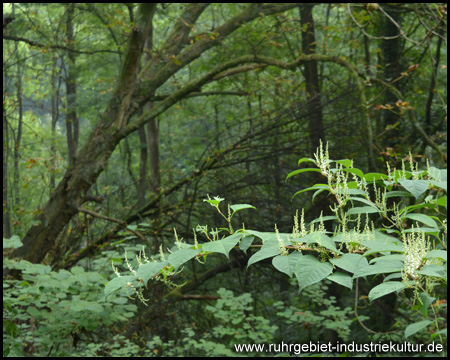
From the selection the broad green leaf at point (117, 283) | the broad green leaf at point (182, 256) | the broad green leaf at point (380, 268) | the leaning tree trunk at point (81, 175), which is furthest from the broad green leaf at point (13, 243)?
the broad green leaf at point (380, 268)

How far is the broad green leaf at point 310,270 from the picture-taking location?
1134 mm

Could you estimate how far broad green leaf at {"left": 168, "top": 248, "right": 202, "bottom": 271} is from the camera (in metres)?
1.18

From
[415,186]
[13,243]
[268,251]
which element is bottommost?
[13,243]

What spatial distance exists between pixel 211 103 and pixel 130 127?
284 inches

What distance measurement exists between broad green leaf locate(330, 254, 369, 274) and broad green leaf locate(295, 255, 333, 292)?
3cm

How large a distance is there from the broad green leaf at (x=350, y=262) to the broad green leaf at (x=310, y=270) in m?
0.03

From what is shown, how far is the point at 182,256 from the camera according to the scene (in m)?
1.23

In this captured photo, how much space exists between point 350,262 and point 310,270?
0.48 feet

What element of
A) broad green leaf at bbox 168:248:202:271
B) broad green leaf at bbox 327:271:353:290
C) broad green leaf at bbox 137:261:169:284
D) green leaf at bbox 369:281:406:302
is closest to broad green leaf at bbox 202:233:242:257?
broad green leaf at bbox 168:248:202:271

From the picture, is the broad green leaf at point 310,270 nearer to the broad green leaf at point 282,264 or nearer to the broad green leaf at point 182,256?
the broad green leaf at point 282,264

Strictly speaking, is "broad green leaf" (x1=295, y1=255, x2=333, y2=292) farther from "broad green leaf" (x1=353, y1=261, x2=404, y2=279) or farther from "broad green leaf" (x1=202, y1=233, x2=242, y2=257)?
"broad green leaf" (x1=202, y1=233, x2=242, y2=257)

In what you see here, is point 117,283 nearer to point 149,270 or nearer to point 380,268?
point 149,270

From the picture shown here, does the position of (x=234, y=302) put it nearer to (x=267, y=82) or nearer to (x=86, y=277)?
(x=86, y=277)

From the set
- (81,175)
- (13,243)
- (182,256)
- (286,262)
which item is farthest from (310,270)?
(81,175)
